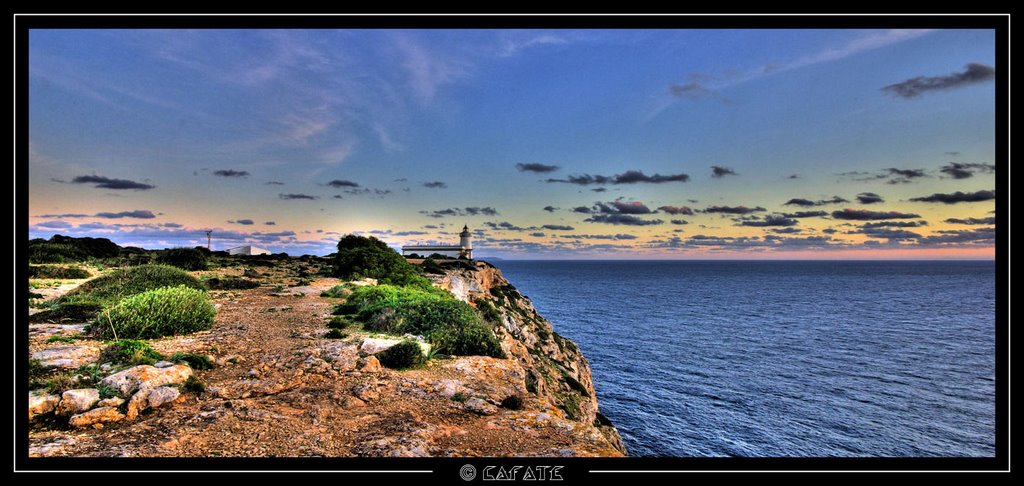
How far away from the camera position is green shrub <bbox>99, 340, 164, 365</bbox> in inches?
318

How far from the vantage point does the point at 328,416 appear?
649 centimetres

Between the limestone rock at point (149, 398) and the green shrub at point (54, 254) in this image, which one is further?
the green shrub at point (54, 254)

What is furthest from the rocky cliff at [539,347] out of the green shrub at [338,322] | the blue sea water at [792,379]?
the green shrub at [338,322]

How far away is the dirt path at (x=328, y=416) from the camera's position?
5.32m

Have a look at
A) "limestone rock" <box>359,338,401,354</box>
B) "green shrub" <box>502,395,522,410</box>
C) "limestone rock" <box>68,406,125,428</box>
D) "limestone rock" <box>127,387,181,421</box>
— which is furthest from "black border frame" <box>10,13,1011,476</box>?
"limestone rock" <box>359,338,401,354</box>

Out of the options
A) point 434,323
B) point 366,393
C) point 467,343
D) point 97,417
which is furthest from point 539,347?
point 97,417

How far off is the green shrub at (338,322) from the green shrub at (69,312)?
6.42 meters

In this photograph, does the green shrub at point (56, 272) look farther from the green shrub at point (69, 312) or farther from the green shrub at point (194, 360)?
the green shrub at point (194, 360)

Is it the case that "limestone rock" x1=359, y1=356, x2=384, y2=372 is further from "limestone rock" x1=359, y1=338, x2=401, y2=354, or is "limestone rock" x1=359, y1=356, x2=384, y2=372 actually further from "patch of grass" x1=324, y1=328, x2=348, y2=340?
"patch of grass" x1=324, y1=328, x2=348, y2=340

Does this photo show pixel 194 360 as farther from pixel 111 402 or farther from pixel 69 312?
pixel 69 312
